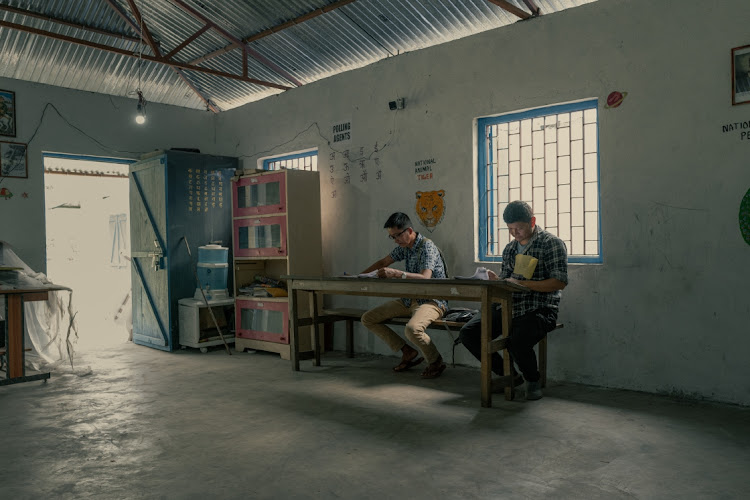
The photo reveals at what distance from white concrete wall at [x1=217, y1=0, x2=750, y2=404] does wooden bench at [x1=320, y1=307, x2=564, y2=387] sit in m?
0.31

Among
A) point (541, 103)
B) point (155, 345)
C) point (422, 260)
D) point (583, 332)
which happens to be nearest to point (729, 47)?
point (541, 103)

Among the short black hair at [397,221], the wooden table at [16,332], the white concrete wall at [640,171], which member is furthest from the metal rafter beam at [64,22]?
Result: the short black hair at [397,221]

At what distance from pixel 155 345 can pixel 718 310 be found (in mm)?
5838

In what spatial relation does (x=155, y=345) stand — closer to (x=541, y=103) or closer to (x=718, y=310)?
(x=541, y=103)

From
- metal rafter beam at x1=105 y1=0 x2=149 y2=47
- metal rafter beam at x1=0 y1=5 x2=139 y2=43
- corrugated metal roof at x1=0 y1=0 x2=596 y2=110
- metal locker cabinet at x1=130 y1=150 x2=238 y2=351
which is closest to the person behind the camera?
corrugated metal roof at x1=0 y1=0 x2=596 y2=110

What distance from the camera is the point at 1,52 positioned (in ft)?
21.1

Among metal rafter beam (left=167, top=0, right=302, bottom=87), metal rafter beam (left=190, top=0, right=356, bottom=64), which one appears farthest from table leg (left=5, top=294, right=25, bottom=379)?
metal rafter beam (left=190, top=0, right=356, bottom=64)

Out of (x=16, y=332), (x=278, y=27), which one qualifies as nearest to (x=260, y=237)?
(x=278, y=27)

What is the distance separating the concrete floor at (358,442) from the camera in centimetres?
267

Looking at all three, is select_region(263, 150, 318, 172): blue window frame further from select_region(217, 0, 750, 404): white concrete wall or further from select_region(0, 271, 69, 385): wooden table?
select_region(0, 271, 69, 385): wooden table

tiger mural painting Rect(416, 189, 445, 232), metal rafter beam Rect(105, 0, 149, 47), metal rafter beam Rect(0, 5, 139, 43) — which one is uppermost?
metal rafter beam Rect(105, 0, 149, 47)

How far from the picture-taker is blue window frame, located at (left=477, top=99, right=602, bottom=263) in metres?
4.64

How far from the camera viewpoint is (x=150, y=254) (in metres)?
6.99

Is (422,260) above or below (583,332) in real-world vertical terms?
above
